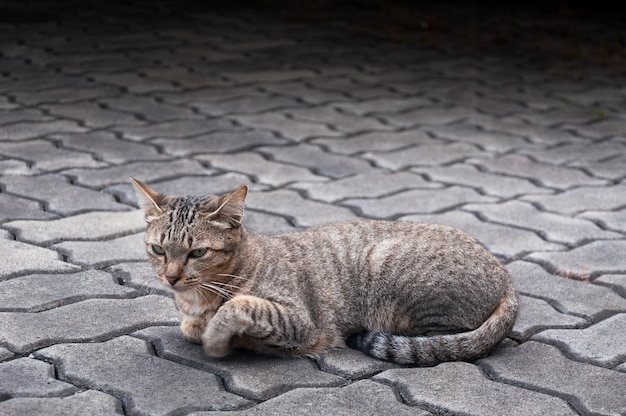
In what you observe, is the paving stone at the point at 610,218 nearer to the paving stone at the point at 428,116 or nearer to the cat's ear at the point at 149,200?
the paving stone at the point at 428,116

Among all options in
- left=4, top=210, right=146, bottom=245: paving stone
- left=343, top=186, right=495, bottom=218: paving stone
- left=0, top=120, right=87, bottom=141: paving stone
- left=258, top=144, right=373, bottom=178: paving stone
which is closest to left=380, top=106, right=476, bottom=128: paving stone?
left=258, top=144, right=373, bottom=178: paving stone

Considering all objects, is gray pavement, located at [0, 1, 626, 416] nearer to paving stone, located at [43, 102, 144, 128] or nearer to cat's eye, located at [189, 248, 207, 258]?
paving stone, located at [43, 102, 144, 128]

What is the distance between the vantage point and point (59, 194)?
18.2ft

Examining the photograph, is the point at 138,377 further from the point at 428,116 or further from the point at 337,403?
Answer: the point at 428,116

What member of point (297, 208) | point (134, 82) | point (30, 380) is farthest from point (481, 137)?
point (30, 380)

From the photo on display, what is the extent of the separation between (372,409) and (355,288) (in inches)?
31.0

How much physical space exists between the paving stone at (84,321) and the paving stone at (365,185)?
1.78 m

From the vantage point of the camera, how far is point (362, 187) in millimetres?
6031

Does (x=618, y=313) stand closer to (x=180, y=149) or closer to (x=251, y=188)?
(x=251, y=188)

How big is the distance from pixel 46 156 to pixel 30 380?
3033mm

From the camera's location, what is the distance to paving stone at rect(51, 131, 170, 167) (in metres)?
6.33

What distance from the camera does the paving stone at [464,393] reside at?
3.38 metres

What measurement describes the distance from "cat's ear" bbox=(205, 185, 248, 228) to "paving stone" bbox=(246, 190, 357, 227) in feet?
4.73

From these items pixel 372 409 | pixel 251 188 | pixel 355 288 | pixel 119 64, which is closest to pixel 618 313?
pixel 355 288
